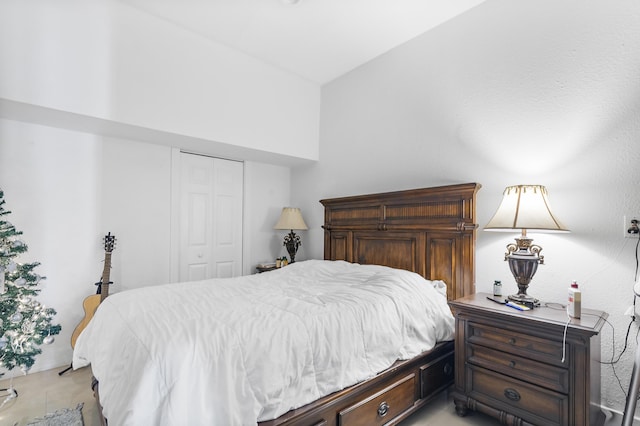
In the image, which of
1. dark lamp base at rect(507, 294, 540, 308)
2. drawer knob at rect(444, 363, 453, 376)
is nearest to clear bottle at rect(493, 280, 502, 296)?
dark lamp base at rect(507, 294, 540, 308)

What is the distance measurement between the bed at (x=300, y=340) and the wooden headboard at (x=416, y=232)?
11mm

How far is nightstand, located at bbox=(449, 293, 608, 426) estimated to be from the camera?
5.22 feet

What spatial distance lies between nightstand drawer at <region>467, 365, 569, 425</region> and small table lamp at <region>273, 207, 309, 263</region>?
96.2 inches

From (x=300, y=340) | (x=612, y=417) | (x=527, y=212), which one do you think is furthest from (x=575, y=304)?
(x=300, y=340)

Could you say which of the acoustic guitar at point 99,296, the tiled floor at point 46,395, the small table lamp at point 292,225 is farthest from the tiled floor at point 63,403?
the small table lamp at point 292,225

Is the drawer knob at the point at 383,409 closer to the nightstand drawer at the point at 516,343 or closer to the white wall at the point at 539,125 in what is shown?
the nightstand drawer at the point at 516,343

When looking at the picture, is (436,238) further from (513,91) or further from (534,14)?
(534,14)

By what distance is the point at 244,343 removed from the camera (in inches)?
53.8

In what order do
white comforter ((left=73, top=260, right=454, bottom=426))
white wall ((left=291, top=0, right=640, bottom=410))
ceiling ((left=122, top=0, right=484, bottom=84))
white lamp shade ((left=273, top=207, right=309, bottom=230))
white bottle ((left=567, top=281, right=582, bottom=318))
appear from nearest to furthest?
white comforter ((left=73, top=260, right=454, bottom=426)), white bottle ((left=567, top=281, right=582, bottom=318)), white wall ((left=291, top=0, right=640, bottom=410)), ceiling ((left=122, top=0, right=484, bottom=84)), white lamp shade ((left=273, top=207, right=309, bottom=230))

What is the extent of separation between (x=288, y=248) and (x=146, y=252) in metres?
1.62

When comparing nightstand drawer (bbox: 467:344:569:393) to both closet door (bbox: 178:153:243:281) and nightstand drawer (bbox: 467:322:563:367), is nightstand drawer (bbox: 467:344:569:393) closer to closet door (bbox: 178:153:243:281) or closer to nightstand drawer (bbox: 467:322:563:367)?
nightstand drawer (bbox: 467:322:563:367)

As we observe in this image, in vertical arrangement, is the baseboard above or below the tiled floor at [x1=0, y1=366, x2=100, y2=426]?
above

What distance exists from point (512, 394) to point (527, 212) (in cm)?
109

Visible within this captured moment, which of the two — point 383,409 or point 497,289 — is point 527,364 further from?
point 383,409
